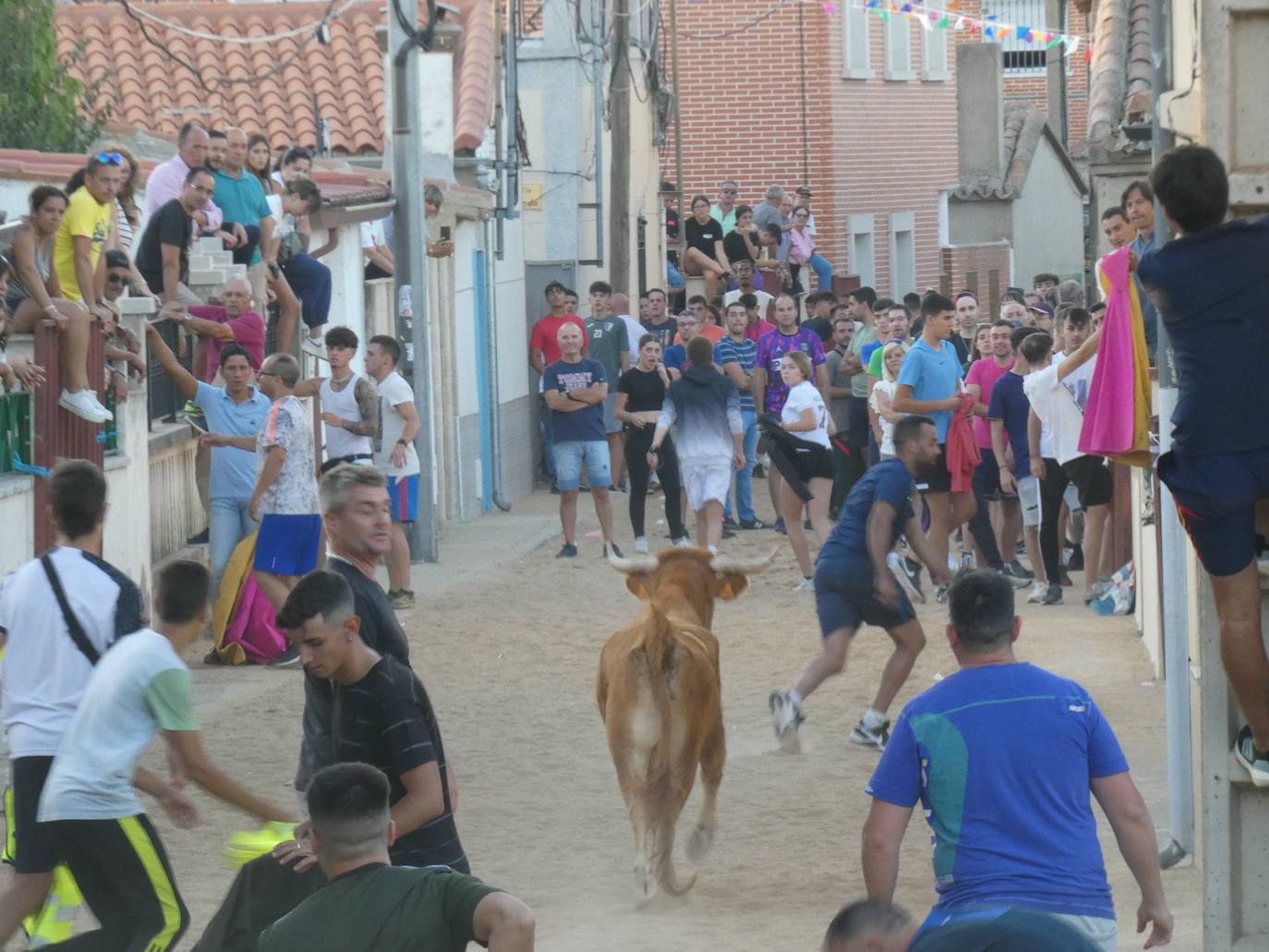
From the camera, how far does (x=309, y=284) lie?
16.0 m

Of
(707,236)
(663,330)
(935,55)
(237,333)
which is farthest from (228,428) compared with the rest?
(935,55)

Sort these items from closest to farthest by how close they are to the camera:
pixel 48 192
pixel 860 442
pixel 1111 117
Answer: pixel 48 192 < pixel 1111 117 < pixel 860 442

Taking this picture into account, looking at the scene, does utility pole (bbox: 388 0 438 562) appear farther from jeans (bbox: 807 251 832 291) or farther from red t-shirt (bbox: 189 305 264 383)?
jeans (bbox: 807 251 832 291)

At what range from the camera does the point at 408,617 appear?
15.0 metres

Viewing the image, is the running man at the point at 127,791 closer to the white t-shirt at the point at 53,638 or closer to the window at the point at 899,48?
the white t-shirt at the point at 53,638

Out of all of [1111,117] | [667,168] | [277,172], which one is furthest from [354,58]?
[1111,117]

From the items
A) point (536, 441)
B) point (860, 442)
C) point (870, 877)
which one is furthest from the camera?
point (536, 441)

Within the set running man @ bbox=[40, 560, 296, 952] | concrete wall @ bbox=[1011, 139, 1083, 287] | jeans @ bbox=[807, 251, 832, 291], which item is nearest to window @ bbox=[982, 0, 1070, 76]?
concrete wall @ bbox=[1011, 139, 1083, 287]

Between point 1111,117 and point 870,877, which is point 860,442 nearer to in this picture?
point 1111,117

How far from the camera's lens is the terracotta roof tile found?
79.6 ft

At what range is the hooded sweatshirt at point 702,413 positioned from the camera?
16.3 meters

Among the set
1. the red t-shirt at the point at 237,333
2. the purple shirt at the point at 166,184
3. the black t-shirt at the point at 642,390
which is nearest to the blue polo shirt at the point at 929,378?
the black t-shirt at the point at 642,390

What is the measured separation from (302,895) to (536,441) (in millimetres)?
19519

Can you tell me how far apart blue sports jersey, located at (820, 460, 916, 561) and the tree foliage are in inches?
365
